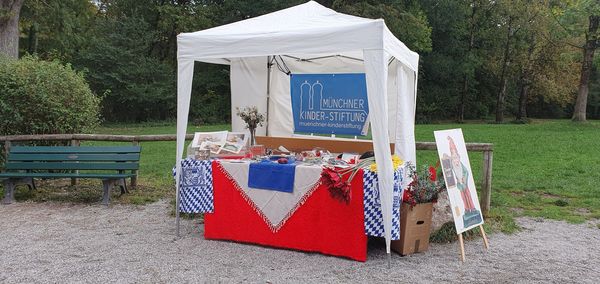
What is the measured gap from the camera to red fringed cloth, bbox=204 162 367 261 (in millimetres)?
4734

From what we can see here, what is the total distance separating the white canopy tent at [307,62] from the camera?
14.7 ft

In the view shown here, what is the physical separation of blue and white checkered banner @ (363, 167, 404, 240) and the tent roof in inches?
48.1

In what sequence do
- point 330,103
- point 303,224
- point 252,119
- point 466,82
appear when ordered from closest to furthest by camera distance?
point 303,224 → point 252,119 → point 330,103 → point 466,82

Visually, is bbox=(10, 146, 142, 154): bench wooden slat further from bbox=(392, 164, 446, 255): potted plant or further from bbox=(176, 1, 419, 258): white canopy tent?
bbox=(392, 164, 446, 255): potted plant

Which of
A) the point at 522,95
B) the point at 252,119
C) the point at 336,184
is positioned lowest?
the point at 336,184

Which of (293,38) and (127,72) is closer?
(293,38)

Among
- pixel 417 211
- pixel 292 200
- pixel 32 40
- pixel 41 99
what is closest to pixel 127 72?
pixel 32 40

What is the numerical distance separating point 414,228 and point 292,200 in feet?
4.07

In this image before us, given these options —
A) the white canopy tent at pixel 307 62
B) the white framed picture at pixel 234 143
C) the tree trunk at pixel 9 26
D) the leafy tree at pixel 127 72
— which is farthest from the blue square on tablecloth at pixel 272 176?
the leafy tree at pixel 127 72

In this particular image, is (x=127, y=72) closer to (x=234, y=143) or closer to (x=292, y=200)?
(x=234, y=143)

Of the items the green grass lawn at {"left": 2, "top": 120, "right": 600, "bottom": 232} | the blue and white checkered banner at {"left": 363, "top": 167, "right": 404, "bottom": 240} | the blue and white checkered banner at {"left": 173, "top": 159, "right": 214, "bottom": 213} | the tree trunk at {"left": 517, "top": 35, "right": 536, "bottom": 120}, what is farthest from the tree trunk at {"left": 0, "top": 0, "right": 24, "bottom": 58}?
the tree trunk at {"left": 517, "top": 35, "right": 536, "bottom": 120}

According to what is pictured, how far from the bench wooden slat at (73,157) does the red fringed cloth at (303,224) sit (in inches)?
102

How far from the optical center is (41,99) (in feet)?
26.4

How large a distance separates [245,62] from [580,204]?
543cm
